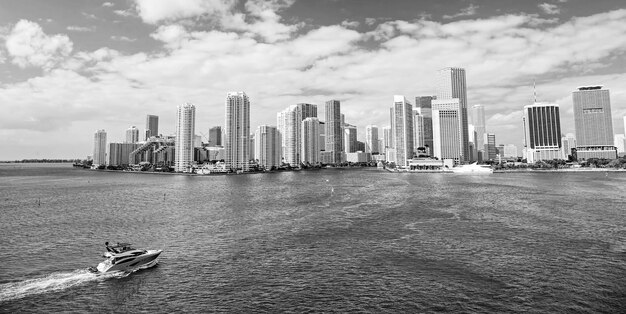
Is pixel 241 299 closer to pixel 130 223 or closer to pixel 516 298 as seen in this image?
pixel 516 298

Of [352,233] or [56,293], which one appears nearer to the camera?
[56,293]

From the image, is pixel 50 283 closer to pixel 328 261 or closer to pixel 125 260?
pixel 125 260

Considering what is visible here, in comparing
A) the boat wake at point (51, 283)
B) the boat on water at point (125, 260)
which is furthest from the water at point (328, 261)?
the boat on water at point (125, 260)

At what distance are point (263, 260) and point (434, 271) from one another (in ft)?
82.3

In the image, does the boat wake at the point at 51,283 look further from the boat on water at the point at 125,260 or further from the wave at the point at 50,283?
the boat on water at the point at 125,260

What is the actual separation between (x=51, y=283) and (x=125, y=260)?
864 cm

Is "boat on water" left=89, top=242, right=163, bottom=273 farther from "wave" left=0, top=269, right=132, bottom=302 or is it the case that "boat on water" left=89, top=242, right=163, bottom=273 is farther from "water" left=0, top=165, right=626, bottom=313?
"water" left=0, top=165, right=626, bottom=313

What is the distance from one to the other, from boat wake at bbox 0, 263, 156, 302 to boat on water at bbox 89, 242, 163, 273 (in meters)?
0.61

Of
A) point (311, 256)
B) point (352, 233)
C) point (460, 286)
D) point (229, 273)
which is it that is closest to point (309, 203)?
point (352, 233)

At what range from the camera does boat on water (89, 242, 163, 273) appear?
1961 inches

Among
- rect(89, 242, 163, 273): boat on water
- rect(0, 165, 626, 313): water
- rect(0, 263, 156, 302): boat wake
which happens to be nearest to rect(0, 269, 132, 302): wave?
rect(0, 263, 156, 302): boat wake

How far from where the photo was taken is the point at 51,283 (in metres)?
45.7

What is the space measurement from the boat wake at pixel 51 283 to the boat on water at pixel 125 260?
0.61 meters

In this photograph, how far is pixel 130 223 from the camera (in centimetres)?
8719
